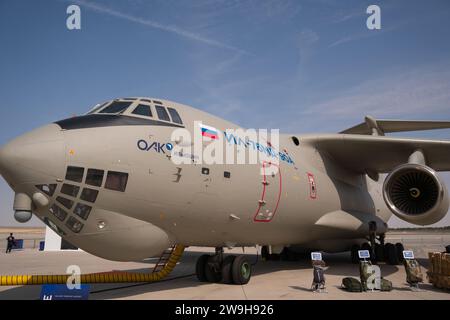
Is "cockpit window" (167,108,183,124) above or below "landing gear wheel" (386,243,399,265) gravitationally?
above

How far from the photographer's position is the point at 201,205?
701 cm

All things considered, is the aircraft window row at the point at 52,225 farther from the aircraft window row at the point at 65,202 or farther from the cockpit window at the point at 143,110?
the cockpit window at the point at 143,110

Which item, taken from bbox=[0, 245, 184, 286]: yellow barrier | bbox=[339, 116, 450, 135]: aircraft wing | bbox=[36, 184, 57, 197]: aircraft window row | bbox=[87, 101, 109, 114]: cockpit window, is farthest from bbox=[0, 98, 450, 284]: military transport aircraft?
bbox=[339, 116, 450, 135]: aircraft wing

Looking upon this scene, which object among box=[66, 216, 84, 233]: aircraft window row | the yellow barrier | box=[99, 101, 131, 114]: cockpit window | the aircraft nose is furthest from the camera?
the yellow barrier

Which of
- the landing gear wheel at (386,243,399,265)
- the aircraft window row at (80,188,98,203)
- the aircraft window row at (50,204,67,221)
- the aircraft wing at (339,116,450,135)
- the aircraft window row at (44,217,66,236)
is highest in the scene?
the aircraft wing at (339,116,450,135)

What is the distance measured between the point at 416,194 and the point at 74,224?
29.6 feet

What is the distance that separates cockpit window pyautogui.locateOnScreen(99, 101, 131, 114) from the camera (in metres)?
6.56

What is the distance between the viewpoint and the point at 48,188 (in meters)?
5.38

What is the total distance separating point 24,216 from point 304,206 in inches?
263

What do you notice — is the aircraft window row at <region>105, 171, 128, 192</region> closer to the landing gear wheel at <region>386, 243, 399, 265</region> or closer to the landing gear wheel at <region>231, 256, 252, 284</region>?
the landing gear wheel at <region>231, 256, 252, 284</region>

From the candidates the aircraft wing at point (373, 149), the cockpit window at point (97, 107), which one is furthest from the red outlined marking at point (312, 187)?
the cockpit window at point (97, 107)

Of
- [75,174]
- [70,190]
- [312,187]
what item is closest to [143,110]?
[75,174]

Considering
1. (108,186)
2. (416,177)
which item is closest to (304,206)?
(416,177)

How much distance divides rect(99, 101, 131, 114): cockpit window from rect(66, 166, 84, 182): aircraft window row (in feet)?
4.64
